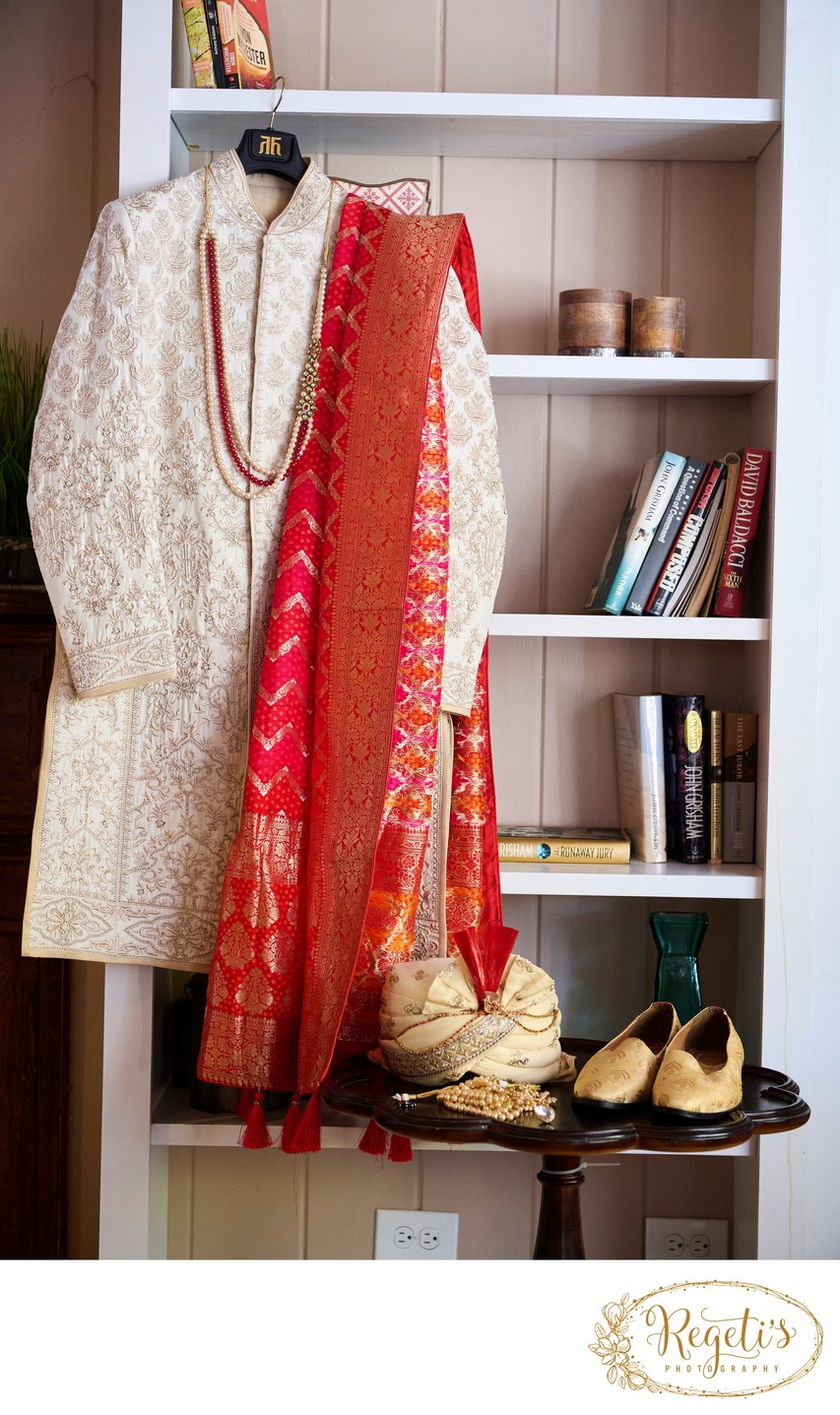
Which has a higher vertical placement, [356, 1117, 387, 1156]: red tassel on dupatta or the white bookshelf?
the white bookshelf

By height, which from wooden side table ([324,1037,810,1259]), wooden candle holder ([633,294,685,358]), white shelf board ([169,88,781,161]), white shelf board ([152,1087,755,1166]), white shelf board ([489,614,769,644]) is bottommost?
white shelf board ([152,1087,755,1166])

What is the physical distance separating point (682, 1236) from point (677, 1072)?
69 centimetres

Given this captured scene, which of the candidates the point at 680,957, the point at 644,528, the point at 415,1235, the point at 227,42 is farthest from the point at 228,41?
the point at 415,1235

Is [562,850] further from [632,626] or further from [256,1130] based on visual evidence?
[256,1130]

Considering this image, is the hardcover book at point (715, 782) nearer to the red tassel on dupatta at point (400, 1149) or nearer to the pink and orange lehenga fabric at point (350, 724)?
the pink and orange lehenga fabric at point (350, 724)

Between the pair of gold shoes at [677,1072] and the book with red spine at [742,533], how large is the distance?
568mm

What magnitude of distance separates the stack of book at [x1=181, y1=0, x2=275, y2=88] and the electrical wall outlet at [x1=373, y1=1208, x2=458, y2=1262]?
1.61 meters

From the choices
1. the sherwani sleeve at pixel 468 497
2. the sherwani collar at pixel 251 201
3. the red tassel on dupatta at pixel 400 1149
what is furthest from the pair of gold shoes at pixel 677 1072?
the sherwani collar at pixel 251 201

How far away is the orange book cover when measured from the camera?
152 cm

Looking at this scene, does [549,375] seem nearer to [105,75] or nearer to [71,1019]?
[105,75]

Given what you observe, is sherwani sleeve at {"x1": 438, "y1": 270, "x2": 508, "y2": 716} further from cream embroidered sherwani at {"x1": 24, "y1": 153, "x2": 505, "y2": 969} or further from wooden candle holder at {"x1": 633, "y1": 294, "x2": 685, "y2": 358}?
A: wooden candle holder at {"x1": 633, "y1": 294, "x2": 685, "y2": 358}

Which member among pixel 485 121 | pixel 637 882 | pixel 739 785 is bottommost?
pixel 637 882

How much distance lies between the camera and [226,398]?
1457mm

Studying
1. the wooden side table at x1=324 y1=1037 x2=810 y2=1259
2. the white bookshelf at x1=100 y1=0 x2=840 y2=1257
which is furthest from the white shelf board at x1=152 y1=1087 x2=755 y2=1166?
the wooden side table at x1=324 y1=1037 x2=810 y2=1259
